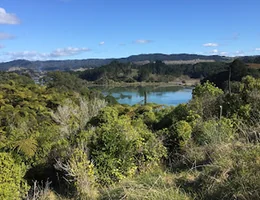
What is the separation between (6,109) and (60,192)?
9971 mm

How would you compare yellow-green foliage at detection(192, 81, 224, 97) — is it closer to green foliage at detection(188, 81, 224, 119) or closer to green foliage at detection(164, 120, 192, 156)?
green foliage at detection(188, 81, 224, 119)

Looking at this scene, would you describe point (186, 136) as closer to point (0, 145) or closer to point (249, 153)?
point (249, 153)

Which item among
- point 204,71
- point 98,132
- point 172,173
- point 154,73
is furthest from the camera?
point 154,73

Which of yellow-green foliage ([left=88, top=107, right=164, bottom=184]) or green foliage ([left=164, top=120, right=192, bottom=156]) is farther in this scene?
green foliage ([left=164, top=120, right=192, bottom=156])

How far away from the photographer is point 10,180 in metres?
3.43

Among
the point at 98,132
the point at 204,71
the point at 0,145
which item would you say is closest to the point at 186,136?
the point at 98,132

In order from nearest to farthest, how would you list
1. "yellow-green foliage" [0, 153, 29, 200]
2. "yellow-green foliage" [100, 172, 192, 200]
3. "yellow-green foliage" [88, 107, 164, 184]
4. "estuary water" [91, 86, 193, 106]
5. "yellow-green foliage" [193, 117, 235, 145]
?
"yellow-green foliage" [100, 172, 192, 200] < "yellow-green foliage" [0, 153, 29, 200] < "yellow-green foliage" [88, 107, 164, 184] < "yellow-green foliage" [193, 117, 235, 145] < "estuary water" [91, 86, 193, 106]

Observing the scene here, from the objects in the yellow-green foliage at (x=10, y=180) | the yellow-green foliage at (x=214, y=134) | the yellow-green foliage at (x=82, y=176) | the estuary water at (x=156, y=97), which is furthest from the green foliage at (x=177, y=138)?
the estuary water at (x=156, y=97)

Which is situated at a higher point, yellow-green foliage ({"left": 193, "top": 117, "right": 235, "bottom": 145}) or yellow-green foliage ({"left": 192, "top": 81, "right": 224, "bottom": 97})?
yellow-green foliage ({"left": 192, "top": 81, "right": 224, "bottom": 97})

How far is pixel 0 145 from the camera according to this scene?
4051mm

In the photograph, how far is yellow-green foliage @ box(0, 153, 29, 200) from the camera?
3.28m

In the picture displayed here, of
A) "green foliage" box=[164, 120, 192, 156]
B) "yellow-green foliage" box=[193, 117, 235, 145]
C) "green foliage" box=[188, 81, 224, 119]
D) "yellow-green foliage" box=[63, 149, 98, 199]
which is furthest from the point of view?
"green foliage" box=[188, 81, 224, 119]

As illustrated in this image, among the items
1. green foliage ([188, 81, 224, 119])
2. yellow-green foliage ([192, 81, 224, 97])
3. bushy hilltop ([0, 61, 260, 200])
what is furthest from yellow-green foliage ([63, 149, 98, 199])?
yellow-green foliage ([192, 81, 224, 97])

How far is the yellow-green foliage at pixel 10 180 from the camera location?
3.28m
